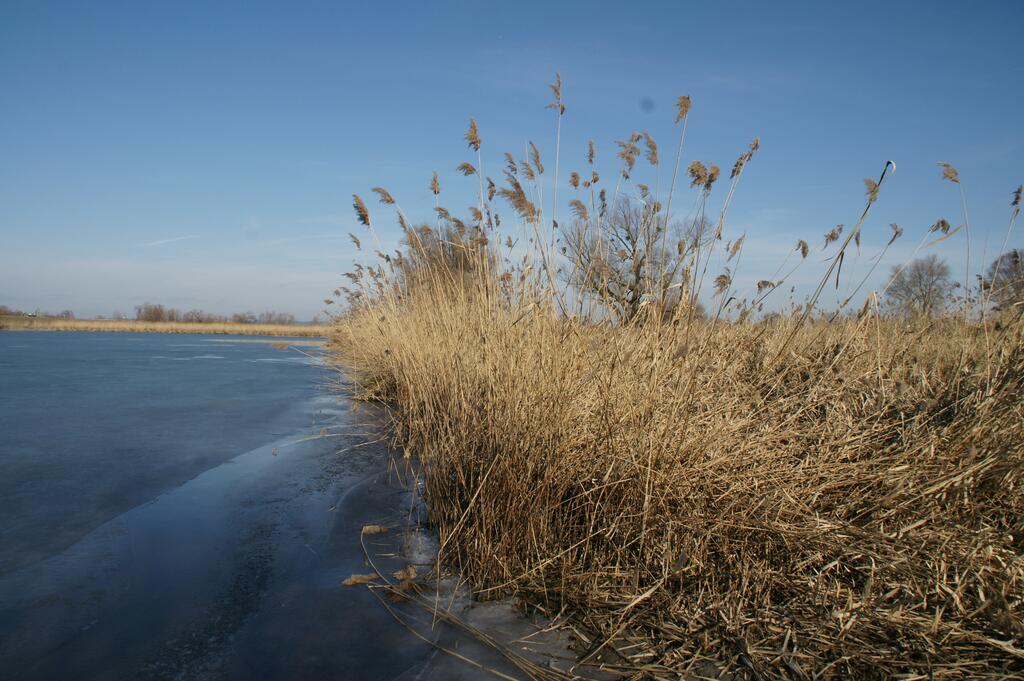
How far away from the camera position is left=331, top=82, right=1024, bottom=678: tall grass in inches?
Result: 61.6

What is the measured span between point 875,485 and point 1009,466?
1.33 ft

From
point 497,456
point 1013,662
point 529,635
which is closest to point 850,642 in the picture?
point 1013,662

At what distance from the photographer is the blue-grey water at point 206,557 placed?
5.40 feet

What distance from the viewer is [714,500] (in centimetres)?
200

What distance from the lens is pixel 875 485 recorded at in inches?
82.4

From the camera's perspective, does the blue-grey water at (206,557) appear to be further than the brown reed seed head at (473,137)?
No

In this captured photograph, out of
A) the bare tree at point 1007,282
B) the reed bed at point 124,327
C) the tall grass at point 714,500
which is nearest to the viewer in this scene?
the tall grass at point 714,500

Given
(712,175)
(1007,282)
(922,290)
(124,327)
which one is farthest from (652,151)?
(124,327)

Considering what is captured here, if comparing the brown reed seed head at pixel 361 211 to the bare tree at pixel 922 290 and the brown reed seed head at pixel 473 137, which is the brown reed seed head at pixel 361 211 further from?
the bare tree at pixel 922 290

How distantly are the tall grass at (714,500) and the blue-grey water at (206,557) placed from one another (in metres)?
0.35

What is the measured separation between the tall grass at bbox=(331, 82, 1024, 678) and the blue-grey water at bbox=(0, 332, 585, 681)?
35 centimetres

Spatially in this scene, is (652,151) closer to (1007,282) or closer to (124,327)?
(1007,282)

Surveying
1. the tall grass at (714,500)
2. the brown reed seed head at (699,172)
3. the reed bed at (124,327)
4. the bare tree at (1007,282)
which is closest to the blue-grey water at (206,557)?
the tall grass at (714,500)

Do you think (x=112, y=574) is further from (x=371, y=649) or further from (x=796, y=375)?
(x=796, y=375)
